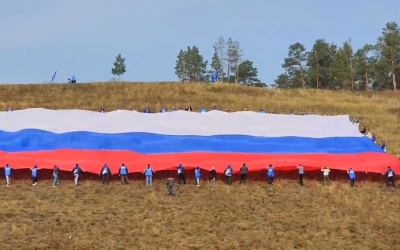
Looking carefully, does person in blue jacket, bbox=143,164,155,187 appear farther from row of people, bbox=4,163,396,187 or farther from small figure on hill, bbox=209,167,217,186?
small figure on hill, bbox=209,167,217,186

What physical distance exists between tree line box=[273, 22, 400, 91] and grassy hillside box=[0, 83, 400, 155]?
25781mm

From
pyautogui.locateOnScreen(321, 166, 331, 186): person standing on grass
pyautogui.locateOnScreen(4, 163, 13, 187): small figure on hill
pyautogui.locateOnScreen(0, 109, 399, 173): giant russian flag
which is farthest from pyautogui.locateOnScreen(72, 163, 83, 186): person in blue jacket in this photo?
pyautogui.locateOnScreen(321, 166, 331, 186): person standing on grass

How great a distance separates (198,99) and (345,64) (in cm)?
4097

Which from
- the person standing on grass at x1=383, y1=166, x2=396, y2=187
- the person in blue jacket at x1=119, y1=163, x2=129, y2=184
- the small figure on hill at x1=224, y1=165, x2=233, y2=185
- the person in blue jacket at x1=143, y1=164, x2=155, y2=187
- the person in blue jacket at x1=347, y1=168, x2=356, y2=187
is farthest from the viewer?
the person in blue jacket at x1=347, y1=168, x2=356, y2=187

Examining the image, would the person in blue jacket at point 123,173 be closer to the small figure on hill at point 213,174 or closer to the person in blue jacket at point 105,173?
the person in blue jacket at point 105,173

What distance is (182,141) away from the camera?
31719 mm

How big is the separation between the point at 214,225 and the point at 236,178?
262 inches

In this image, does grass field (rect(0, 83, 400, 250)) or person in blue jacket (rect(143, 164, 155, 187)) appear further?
person in blue jacket (rect(143, 164, 155, 187))

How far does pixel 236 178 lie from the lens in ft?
95.1

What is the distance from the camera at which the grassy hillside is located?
4572 centimetres

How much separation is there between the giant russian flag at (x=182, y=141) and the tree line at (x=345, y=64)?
48.5 m

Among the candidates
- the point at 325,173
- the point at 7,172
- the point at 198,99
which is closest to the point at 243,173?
the point at 325,173

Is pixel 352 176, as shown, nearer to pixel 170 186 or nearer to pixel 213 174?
pixel 213 174

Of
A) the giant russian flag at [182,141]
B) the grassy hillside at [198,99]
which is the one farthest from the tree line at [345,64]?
the giant russian flag at [182,141]
